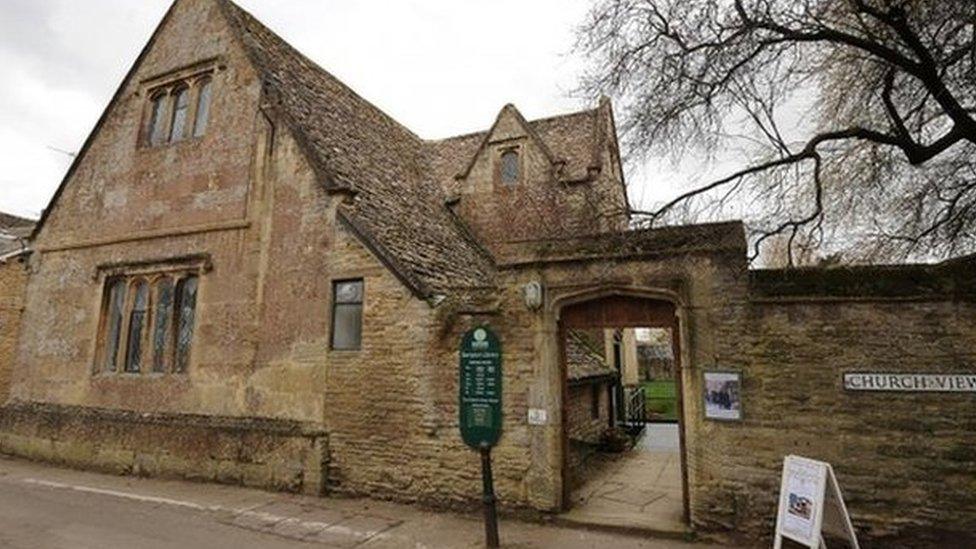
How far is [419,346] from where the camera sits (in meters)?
9.62

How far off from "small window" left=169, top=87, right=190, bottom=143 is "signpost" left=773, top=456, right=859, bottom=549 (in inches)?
592

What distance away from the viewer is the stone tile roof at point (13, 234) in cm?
1844

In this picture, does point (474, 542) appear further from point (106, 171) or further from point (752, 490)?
point (106, 171)

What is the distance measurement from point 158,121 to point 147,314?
541 centimetres

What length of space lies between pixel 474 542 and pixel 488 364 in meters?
2.41

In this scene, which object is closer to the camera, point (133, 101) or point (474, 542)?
point (474, 542)

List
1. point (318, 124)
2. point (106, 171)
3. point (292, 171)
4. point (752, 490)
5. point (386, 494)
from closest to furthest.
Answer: point (752, 490)
point (386, 494)
point (292, 171)
point (318, 124)
point (106, 171)

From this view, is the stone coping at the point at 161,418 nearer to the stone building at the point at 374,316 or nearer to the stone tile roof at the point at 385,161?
the stone building at the point at 374,316

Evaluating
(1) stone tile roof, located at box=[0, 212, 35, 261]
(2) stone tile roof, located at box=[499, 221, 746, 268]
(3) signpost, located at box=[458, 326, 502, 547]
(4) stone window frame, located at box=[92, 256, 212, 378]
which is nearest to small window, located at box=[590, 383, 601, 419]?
(3) signpost, located at box=[458, 326, 502, 547]

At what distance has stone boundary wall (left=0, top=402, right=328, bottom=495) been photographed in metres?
10.4

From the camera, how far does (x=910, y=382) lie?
6.95 m

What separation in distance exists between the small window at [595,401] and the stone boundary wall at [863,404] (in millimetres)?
7269

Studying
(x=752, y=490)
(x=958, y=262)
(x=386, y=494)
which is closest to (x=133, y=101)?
(x=386, y=494)

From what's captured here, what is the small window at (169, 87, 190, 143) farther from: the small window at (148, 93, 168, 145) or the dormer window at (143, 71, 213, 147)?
the small window at (148, 93, 168, 145)
